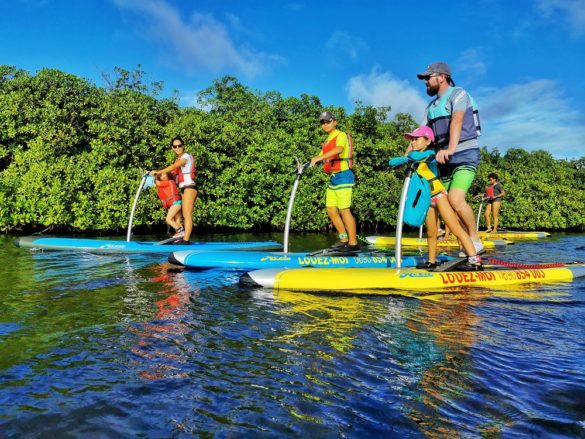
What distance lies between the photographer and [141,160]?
16953 mm

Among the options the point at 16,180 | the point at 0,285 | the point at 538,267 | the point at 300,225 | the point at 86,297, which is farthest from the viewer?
the point at 300,225

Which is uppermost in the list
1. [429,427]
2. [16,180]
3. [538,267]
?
[16,180]

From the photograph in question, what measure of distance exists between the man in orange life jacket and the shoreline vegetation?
7.25 meters

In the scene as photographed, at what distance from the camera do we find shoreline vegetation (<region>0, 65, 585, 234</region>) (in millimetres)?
14492

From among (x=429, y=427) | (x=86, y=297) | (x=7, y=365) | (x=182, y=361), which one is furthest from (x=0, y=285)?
(x=429, y=427)

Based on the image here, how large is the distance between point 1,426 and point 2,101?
59.3ft

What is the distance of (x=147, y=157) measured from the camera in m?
16.9

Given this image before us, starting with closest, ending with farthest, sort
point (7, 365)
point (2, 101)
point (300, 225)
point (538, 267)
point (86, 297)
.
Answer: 1. point (7, 365)
2. point (86, 297)
3. point (538, 267)
4. point (2, 101)
5. point (300, 225)

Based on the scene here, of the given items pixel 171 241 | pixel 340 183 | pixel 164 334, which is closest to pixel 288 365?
pixel 164 334

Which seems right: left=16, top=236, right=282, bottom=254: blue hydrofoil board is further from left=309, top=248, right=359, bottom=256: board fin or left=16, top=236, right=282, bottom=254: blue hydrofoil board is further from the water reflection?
the water reflection

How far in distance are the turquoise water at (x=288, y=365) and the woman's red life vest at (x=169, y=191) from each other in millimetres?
5139

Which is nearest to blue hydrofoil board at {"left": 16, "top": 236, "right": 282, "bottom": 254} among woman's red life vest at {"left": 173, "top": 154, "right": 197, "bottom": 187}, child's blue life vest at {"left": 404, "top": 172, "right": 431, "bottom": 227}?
woman's red life vest at {"left": 173, "top": 154, "right": 197, "bottom": 187}

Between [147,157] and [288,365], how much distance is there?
1519 centimetres

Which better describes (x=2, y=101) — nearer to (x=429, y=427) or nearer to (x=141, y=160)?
(x=141, y=160)
